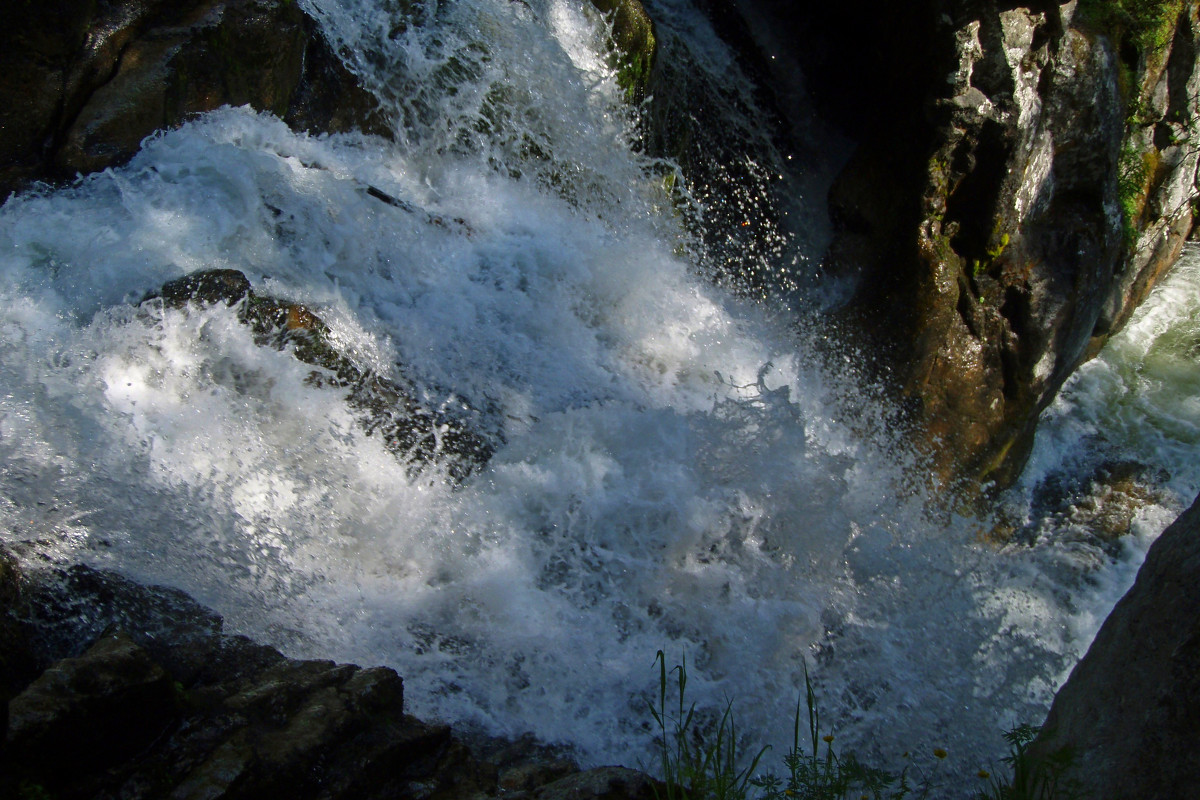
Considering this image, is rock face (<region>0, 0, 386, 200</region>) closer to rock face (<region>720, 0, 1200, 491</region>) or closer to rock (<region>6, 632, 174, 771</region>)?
rock (<region>6, 632, 174, 771</region>)

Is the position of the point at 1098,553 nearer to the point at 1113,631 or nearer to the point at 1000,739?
the point at 1000,739

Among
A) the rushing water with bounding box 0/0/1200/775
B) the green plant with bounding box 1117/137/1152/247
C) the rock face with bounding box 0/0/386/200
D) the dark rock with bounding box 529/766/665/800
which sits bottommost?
the dark rock with bounding box 529/766/665/800

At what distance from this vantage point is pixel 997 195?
15.4ft

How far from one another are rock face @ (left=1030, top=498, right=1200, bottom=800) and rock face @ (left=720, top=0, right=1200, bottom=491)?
91.7 inches

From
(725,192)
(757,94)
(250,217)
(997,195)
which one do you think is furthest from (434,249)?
(997,195)

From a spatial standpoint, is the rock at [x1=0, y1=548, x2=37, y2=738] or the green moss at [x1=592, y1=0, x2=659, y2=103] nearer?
the rock at [x1=0, y1=548, x2=37, y2=738]

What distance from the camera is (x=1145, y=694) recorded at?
2.13 meters

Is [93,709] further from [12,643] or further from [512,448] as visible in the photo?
[512,448]

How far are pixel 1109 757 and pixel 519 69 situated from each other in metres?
4.22

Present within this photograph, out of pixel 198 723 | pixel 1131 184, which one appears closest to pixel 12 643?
pixel 198 723

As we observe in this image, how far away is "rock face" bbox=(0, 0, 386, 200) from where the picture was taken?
387 centimetres

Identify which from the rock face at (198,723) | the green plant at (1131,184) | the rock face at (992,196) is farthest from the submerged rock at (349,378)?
the green plant at (1131,184)

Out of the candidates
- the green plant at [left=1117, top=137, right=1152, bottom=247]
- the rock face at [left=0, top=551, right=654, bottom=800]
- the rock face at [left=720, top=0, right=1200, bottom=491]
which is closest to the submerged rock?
the rock face at [left=0, top=551, right=654, bottom=800]

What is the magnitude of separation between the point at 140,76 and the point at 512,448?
2.56 metres
